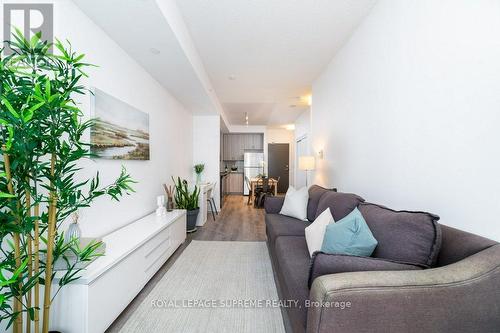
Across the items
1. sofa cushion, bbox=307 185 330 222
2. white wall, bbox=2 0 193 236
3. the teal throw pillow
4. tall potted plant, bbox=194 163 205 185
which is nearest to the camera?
the teal throw pillow

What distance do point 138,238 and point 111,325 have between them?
638 millimetres

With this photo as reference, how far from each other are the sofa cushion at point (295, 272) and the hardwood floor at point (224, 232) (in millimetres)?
1272

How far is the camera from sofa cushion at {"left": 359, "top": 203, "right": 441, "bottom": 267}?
107 cm

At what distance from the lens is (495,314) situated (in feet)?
2.84

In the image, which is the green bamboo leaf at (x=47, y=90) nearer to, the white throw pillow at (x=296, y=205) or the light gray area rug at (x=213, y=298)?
the light gray area rug at (x=213, y=298)

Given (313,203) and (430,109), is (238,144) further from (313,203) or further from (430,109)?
(430,109)

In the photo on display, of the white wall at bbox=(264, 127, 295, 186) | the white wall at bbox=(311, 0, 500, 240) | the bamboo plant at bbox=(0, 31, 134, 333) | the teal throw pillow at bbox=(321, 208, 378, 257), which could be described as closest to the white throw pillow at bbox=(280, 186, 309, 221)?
the white wall at bbox=(311, 0, 500, 240)

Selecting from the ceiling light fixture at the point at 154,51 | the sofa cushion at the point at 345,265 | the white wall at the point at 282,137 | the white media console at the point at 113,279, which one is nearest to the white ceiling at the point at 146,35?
the ceiling light fixture at the point at 154,51

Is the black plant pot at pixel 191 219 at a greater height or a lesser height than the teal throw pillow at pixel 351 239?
lesser

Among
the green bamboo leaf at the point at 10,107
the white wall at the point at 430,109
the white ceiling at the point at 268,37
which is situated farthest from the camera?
the white ceiling at the point at 268,37

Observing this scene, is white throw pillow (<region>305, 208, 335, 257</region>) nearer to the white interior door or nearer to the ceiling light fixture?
the ceiling light fixture

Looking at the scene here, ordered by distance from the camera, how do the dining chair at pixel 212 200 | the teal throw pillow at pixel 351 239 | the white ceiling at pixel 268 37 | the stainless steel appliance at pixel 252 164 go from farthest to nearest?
the stainless steel appliance at pixel 252 164 < the dining chair at pixel 212 200 < the white ceiling at pixel 268 37 < the teal throw pillow at pixel 351 239

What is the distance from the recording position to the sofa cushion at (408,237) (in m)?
1.07

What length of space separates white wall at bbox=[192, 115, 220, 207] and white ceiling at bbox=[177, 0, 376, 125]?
109 cm
